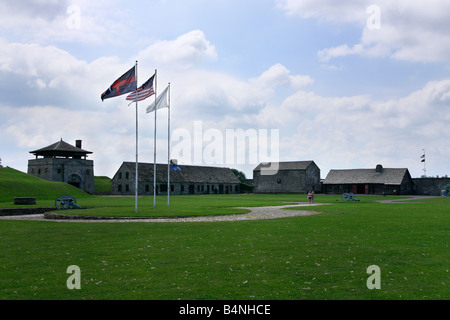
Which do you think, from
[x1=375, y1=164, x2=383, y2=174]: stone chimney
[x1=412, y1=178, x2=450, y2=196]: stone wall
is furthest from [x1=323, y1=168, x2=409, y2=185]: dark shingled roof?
[x1=412, y1=178, x2=450, y2=196]: stone wall

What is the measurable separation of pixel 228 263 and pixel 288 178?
89.3m

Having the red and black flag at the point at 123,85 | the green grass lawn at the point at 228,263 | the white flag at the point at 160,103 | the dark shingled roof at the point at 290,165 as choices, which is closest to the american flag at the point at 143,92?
the red and black flag at the point at 123,85

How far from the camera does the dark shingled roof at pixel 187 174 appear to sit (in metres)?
90.1

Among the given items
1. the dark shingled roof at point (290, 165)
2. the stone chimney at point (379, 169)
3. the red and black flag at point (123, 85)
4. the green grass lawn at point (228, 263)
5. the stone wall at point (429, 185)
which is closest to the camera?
the green grass lawn at point (228, 263)

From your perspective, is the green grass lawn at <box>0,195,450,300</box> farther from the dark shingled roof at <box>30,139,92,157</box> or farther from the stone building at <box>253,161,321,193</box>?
the stone building at <box>253,161,321,193</box>

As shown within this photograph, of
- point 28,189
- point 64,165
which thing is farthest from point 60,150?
point 28,189

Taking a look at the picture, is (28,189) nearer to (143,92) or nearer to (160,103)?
(160,103)

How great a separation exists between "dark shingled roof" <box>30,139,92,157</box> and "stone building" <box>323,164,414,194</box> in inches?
2135

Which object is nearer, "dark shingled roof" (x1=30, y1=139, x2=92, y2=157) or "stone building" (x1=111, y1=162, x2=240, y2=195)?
"dark shingled roof" (x1=30, y1=139, x2=92, y2=157)

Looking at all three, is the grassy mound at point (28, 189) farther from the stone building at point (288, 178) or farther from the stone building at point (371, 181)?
the stone building at point (371, 181)

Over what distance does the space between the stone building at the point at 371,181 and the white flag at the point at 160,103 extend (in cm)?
6407

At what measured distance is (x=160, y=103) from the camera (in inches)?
1353

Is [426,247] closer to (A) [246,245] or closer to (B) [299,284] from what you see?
(A) [246,245]

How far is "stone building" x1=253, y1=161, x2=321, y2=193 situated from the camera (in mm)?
98375
